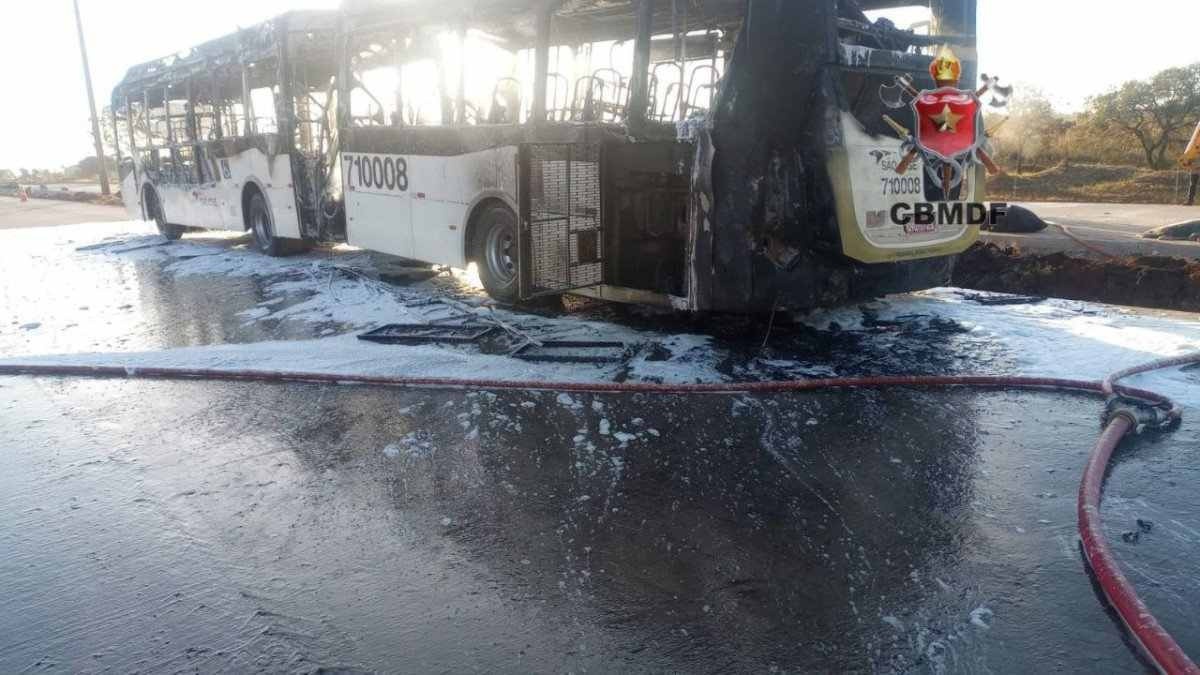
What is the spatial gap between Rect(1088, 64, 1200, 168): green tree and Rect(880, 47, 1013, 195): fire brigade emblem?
111 ft

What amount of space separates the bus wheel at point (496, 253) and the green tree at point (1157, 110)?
3584 cm

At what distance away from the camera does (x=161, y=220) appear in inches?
647

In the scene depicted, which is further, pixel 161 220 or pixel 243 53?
pixel 161 220

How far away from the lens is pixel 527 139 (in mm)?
7543

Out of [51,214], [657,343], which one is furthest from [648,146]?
[51,214]

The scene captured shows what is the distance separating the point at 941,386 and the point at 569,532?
10.9ft

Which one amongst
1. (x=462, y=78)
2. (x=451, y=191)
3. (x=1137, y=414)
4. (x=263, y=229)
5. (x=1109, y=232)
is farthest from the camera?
(x=1109, y=232)

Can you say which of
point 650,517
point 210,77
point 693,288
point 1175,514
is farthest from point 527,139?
point 210,77

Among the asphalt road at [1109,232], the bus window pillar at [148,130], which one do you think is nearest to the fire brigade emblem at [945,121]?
the asphalt road at [1109,232]

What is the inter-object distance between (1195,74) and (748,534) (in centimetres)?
4352

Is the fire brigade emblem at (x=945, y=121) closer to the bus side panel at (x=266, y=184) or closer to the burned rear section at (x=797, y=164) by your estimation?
the burned rear section at (x=797, y=164)

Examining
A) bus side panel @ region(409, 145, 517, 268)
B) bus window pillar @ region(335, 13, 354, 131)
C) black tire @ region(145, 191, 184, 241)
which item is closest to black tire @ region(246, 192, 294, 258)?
bus window pillar @ region(335, 13, 354, 131)

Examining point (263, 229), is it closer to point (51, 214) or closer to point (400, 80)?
point (400, 80)

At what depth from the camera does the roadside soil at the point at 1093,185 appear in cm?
2603
